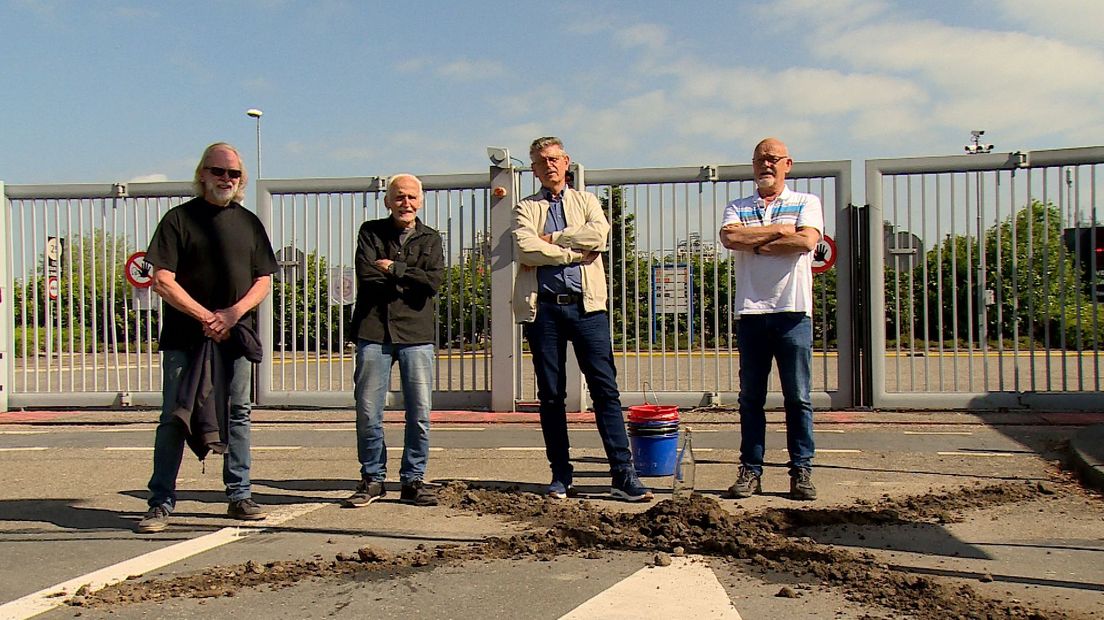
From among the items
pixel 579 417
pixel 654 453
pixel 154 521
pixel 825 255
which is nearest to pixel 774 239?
pixel 654 453

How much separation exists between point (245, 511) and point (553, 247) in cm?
231

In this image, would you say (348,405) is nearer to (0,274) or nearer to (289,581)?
(0,274)

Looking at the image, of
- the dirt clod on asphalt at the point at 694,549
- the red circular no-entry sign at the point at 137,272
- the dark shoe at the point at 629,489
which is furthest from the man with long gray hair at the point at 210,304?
the red circular no-entry sign at the point at 137,272

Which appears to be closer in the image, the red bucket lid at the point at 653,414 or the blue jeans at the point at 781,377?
the blue jeans at the point at 781,377

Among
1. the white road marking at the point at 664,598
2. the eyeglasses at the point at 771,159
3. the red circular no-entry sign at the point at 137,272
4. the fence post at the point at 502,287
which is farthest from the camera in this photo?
the red circular no-entry sign at the point at 137,272

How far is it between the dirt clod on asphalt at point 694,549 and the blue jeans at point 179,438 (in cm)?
119

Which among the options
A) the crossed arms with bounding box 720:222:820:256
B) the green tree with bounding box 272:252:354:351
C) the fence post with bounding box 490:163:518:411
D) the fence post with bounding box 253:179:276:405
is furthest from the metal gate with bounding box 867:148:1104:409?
the fence post with bounding box 253:179:276:405

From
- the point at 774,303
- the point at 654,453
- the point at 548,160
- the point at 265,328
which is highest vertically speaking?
the point at 548,160

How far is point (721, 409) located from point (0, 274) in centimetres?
873

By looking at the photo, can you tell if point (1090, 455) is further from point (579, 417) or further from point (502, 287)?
point (502, 287)

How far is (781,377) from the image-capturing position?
21.0ft

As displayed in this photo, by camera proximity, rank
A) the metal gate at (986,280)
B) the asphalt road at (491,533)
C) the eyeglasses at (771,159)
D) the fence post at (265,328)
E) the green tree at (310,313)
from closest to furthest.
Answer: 1. the asphalt road at (491,533)
2. the eyeglasses at (771,159)
3. the metal gate at (986,280)
4. the green tree at (310,313)
5. the fence post at (265,328)

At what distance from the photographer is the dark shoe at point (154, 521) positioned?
5516 mm

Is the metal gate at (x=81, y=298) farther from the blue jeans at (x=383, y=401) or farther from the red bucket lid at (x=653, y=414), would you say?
the red bucket lid at (x=653, y=414)
